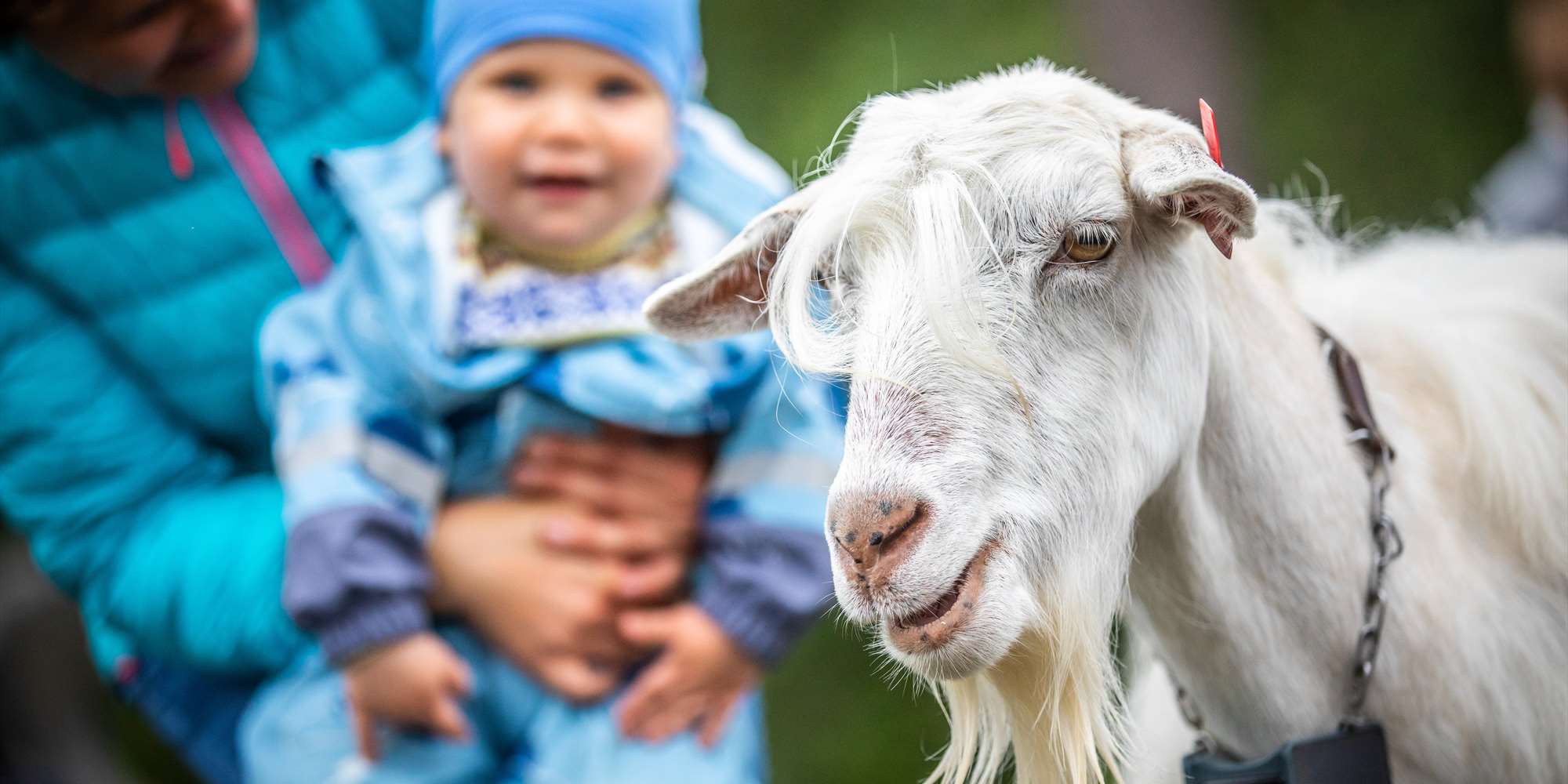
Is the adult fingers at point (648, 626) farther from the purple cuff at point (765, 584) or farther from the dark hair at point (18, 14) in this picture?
the dark hair at point (18, 14)

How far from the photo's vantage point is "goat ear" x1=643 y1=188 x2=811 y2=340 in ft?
4.75

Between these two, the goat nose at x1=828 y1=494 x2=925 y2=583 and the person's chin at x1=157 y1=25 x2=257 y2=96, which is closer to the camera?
the goat nose at x1=828 y1=494 x2=925 y2=583

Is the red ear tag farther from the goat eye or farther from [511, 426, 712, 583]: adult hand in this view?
[511, 426, 712, 583]: adult hand

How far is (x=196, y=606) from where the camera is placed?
6.89 ft

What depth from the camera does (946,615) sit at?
1181 mm

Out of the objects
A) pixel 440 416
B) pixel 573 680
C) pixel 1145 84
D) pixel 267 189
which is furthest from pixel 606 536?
pixel 1145 84

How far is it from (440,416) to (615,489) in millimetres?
332

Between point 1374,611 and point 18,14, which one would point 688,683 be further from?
point 18,14

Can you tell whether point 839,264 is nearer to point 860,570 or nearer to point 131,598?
point 860,570

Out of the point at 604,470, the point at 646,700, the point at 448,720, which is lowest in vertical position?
the point at 646,700

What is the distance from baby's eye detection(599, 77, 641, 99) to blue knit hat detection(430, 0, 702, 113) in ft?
0.14

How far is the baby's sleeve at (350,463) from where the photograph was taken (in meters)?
1.85

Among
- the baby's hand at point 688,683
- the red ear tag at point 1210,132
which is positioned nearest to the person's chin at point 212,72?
the baby's hand at point 688,683

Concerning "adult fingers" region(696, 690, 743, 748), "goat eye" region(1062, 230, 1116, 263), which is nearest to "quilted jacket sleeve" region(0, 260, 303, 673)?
"adult fingers" region(696, 690, 743, 748)
